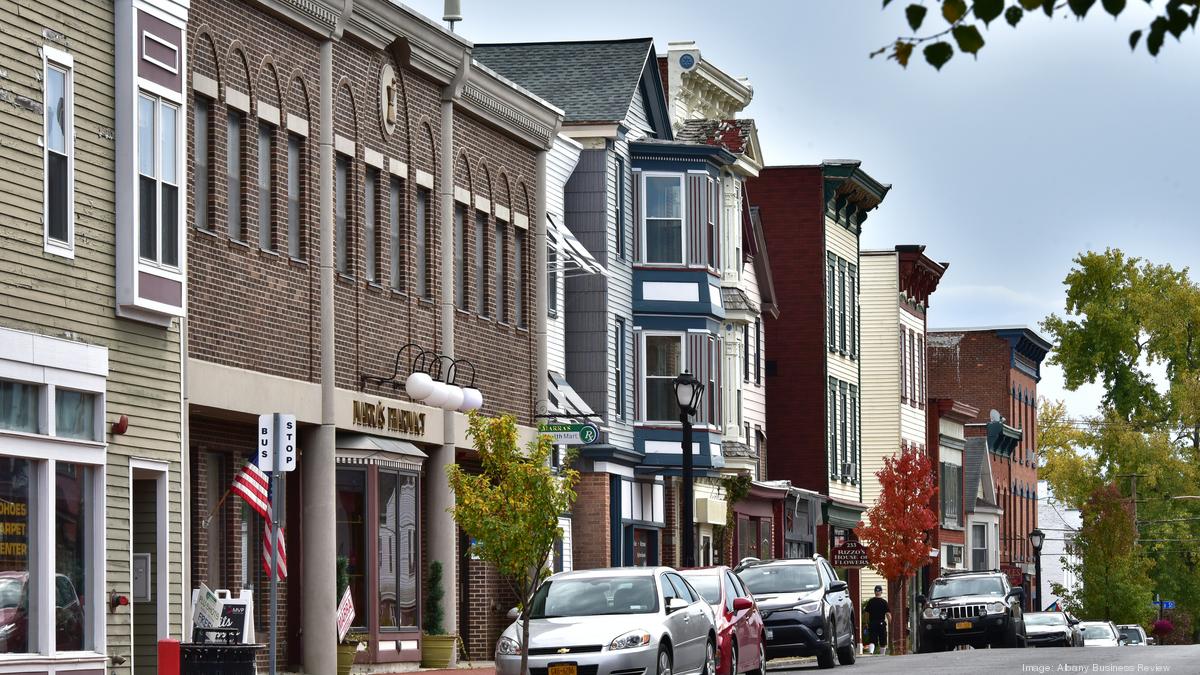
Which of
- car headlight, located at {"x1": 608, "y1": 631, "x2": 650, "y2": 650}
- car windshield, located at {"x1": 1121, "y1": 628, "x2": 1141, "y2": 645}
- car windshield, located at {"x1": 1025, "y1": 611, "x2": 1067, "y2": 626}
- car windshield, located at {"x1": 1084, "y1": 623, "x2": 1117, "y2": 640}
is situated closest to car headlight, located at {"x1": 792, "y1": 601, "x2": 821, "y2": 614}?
car headlight, located at {"x1": 608, "y1": 631, "x2": 650, "y2": 650}

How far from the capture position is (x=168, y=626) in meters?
21.4

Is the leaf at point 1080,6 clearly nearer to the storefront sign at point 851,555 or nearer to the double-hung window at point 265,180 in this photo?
the double-hung window at point 265,180

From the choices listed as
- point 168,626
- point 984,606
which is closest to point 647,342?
point 984,606

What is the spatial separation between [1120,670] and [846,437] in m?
32.5

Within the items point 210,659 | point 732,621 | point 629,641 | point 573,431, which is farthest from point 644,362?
point 210,659

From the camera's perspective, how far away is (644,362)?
41.5 metres

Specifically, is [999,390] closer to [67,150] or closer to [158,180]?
[158,180]

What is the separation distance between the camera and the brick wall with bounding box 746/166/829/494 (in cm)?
5731

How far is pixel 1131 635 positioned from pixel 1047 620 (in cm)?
1800

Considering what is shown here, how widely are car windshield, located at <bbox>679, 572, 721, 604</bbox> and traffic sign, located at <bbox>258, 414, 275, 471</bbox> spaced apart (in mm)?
8244

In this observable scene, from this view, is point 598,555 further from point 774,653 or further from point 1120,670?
point 1120,670

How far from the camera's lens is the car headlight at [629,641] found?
21203 millimetres

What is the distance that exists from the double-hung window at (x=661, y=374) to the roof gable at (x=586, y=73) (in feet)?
14.8

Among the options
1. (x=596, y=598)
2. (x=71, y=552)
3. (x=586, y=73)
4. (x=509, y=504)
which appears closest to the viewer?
(x=71, y=552)
